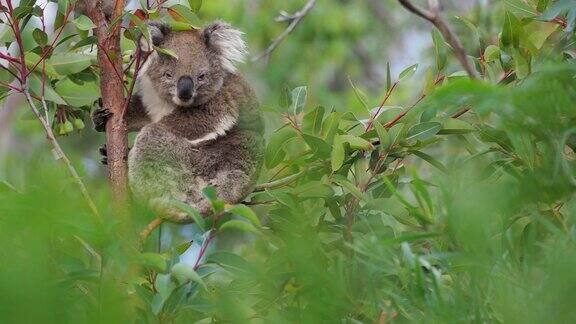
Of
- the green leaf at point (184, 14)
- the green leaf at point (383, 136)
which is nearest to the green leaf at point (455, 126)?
the green leaf at point (383, 136)

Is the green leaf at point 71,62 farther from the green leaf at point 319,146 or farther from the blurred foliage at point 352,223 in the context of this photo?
the green leaf at point 319,146

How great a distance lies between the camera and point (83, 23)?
1993 millimetres

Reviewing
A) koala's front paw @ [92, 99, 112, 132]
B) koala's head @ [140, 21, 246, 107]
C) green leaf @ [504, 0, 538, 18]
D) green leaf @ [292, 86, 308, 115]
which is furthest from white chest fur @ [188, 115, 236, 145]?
green leaf @ [504, 0, 538, 18]

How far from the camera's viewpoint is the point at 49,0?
6.91ft

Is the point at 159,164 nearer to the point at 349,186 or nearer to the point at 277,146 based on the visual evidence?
the point at 277,146

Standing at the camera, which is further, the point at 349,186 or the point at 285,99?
the point at 285,99

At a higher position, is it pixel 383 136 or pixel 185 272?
pixel 185 272

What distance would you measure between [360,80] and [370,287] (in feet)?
30.9

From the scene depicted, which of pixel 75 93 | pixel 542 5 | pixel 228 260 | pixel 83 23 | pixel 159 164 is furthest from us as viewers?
pixel 159 164

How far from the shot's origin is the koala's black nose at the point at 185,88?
299cm

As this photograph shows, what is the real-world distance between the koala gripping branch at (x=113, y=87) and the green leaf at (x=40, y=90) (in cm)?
14

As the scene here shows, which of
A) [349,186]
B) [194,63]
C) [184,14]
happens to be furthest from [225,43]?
[349,186]

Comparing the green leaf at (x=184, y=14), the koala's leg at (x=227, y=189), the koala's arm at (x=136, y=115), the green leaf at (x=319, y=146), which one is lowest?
the koala's leg at (x=227, y=189)

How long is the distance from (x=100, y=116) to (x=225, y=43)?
105 cm
